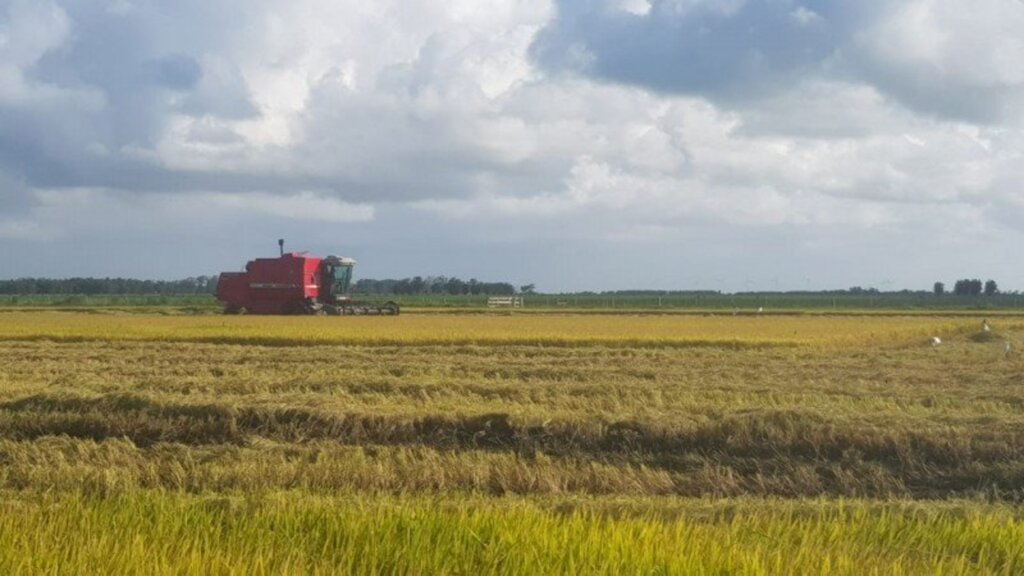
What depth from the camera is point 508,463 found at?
11344 millimetres

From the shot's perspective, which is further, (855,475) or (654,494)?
(855,475)

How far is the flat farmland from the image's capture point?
6418 mm

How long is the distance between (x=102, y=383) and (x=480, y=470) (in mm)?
8562

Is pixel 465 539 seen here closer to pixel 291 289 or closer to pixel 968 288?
pixel 291 289

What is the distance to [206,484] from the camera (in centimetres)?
1056

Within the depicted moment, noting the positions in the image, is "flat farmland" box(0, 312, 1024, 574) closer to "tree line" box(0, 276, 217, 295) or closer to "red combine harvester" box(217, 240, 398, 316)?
"red combine harvester" box(217, 240, 398, 316)

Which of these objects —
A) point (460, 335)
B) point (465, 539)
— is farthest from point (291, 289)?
point (465, 539)

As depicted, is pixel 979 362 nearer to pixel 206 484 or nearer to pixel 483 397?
pixel 483 397

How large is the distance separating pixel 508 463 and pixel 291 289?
41.9 metres

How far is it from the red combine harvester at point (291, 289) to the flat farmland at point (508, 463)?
27482 mm

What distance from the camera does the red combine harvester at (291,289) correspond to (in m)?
51.7

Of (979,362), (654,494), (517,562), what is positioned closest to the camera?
(517,562)

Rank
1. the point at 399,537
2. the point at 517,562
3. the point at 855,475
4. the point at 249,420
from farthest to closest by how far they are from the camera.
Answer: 1. the point at 249,420
2. the point at 855,475
3. the point at 399,537
4. the point at 517,562

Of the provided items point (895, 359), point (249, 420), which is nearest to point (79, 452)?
point (249, 420)
